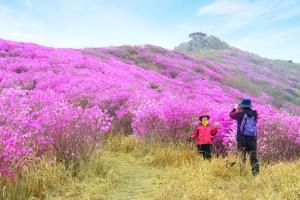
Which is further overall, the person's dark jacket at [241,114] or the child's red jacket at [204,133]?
the child's red jacket at [204,133]

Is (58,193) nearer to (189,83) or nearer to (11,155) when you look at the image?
(11,155)

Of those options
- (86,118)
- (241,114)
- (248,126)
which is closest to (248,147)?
(248,126)

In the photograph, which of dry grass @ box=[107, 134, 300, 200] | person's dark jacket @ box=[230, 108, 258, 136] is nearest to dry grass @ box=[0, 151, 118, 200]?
dry grass @ box=[107, 134, 300, 200]

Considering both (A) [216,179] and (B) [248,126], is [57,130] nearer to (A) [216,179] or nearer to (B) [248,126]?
(A) [216,179]

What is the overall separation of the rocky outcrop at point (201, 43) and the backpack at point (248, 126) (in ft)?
249

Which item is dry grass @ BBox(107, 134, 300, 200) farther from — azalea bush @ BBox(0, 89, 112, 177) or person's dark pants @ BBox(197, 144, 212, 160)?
azalea bush @ BBox(0, 89, 112, 177)

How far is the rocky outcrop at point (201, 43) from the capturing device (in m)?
86.7

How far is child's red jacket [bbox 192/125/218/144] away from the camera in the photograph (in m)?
11.1

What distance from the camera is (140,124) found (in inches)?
491

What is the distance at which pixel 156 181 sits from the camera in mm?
9234

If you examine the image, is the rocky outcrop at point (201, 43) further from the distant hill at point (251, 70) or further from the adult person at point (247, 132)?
the adult person at point (247, 132)

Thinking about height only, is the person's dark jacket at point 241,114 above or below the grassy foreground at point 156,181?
above

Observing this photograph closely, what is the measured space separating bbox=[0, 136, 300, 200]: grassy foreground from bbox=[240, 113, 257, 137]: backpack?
70cm

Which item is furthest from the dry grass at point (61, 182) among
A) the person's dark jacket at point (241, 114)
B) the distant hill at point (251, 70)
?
the distant hill at point (251, 70)
